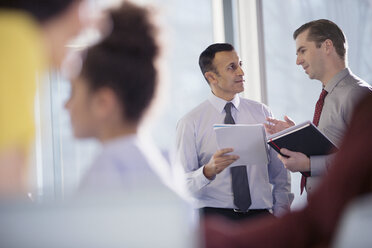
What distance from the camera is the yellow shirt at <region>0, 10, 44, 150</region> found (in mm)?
508

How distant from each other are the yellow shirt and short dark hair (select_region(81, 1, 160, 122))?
6cm

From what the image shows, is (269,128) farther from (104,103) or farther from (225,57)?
(104,103)

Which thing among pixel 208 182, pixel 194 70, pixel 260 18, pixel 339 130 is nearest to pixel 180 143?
pixel 208 182

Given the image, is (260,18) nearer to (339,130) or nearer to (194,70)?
(194,70)

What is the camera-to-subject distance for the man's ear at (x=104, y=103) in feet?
1.77

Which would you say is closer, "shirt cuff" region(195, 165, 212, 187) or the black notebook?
the black notebook

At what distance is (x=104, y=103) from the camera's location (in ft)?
1.80

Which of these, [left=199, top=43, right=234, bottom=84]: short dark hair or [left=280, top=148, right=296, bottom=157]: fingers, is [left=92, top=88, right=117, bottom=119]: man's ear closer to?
[left=280, top=148, right=296, bottom=157]: fingers

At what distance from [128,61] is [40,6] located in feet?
0.38

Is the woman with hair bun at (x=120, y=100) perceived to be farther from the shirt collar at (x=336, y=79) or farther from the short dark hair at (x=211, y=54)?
the short dark hair at (x=211, y=54)

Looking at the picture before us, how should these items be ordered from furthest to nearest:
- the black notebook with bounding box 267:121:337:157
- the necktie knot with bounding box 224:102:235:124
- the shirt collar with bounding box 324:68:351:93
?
the necktie knot with bounding box 224:102:235:124
the shirt collar with bounding box 324:68:351:93
the black notebook with bounding box 267:121:337:157

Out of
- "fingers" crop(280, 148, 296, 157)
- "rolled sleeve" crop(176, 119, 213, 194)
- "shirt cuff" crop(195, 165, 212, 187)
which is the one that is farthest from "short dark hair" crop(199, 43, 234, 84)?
"fingers" crop(280, 148, 296, 157)

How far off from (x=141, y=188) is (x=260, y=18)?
100 inches

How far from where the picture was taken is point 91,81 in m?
0.55
